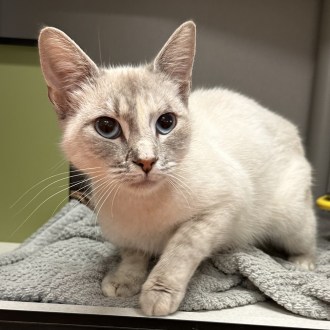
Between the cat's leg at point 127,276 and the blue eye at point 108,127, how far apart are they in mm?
454

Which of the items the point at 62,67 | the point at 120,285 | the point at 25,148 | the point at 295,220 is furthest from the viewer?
the point at 25,148

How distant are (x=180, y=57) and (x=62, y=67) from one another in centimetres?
32

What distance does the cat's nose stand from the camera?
39.3 inches

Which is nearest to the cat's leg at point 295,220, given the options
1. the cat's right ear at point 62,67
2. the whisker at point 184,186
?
the whisker at point 184,186

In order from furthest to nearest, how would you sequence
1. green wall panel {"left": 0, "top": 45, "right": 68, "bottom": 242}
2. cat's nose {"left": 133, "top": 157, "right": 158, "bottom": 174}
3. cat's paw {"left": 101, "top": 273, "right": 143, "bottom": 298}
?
green wall panel {"left": 0, "top": 45, "right": 68, "bottom": 242} < cat's paw {"left": 101, "top": 273, "right": 143, "bottom": 298} < cat's nose {"left": 133, "top": 157, "right": 158, "bottom": 174}

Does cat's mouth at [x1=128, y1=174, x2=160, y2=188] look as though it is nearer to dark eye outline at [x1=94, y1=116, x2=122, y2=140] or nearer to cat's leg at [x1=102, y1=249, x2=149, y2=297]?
dark eye outline at [x1=94, y1=116, x2=122, y2=140]

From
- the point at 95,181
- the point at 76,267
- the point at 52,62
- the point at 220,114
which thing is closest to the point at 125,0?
the point at 220,114

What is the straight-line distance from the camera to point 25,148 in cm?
173

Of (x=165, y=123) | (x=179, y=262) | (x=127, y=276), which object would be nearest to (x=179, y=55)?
(x=165, y=123)

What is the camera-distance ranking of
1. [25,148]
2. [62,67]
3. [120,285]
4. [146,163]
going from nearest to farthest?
[146,163], [62,67], [120,285], [25,148]

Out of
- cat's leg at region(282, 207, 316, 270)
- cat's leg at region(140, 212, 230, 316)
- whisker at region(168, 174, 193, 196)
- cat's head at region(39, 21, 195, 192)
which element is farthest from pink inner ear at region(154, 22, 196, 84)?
cat's leg at region(282, 207, 316, 270)

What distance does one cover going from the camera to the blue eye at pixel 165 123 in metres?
1.13

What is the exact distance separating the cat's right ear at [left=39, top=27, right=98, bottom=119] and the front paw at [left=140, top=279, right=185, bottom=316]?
522 millimetres

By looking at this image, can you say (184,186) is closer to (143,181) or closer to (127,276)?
(143,181)
